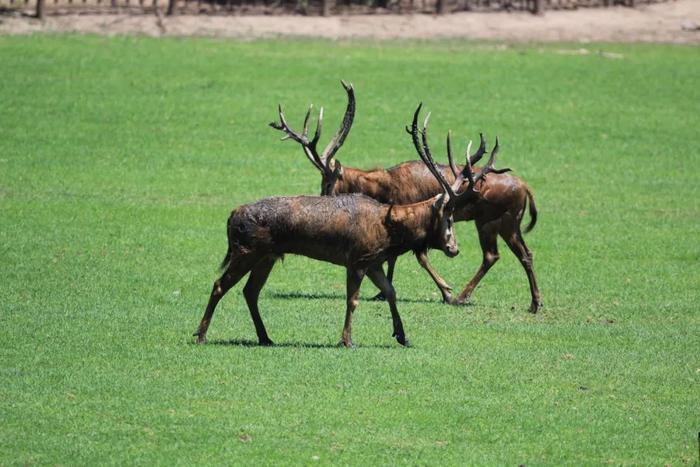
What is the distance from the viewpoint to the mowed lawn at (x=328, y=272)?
12.6 m

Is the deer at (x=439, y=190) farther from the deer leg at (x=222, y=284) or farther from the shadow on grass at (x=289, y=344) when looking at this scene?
the deer leg at (x=222, y=284)

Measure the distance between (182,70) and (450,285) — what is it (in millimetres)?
15928

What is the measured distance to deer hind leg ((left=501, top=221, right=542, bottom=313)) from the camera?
1842 cm

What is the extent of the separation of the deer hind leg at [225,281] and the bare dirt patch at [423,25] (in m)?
23.4

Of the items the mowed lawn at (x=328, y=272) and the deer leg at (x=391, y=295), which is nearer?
the mowed lawn at (x=328, y=272)

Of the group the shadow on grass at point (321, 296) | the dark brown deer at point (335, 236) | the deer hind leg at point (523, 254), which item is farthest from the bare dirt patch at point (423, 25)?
the dark brown deer at point (335, 236)

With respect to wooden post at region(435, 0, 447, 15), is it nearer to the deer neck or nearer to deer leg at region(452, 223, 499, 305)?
the deer neck

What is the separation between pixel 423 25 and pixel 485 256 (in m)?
21.7

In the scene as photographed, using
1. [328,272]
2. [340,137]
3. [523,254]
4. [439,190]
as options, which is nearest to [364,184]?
[340,137]

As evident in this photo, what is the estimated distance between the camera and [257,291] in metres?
15.5

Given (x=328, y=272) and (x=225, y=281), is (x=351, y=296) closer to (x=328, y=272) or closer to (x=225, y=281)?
(x=225, y=281)

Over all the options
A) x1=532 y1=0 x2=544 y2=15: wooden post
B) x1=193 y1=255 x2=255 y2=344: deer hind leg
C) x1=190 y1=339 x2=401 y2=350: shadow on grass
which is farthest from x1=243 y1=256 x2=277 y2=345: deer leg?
x1=532 y1=0 x2=544 y2=15: wooden post

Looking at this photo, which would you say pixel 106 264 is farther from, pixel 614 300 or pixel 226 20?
pixel 226 20

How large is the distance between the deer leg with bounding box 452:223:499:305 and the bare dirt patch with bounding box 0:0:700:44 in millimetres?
20121
